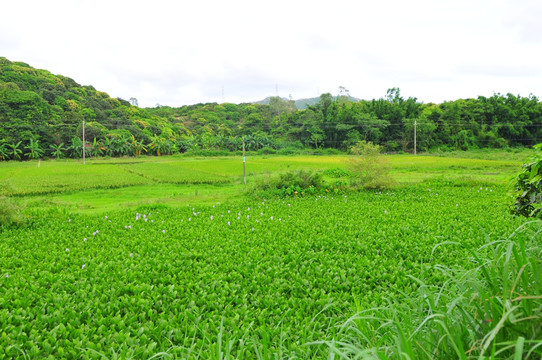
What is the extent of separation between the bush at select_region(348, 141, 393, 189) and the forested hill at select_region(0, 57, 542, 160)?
2587 cm

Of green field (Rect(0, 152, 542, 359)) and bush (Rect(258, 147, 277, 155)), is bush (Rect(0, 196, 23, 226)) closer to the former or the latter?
green field (Rect(0, 152, 542, 359))

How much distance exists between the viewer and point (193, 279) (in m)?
3.67

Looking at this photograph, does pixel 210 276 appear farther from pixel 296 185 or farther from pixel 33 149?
pixel 33 149

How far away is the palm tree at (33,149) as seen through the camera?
30219mm

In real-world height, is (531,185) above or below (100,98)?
below

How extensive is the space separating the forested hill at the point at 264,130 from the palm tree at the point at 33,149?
0.27 ft

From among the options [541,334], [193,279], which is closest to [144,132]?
[193,279]

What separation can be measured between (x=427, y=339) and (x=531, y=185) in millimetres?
4805

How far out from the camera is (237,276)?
3.70m

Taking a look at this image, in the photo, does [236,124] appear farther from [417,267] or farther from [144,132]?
[417,267]

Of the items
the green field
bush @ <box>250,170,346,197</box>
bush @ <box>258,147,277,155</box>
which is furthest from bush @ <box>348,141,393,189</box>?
bush @ <box>258,147,277,155</box>

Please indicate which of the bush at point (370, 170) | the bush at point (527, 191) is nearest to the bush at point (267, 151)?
the bush at point (370, 170)

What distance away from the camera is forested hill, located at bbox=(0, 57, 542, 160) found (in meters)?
34.0

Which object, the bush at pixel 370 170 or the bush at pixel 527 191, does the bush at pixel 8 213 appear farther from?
the bush at pixel 370 170
